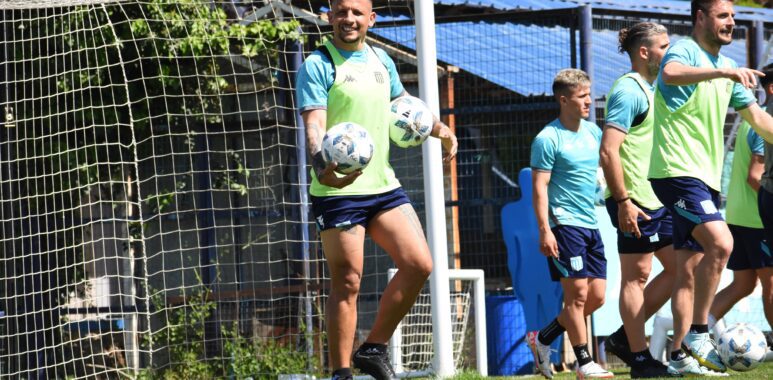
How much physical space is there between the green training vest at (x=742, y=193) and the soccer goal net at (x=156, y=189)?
217cm

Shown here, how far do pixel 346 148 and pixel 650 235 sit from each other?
2.74 meters

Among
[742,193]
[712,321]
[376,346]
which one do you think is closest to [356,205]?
[376,346]

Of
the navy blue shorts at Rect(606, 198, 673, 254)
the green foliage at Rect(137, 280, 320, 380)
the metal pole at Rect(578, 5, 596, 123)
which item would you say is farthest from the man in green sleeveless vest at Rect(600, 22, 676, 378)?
the green foliage at Rect(137, 280, 320, 380)

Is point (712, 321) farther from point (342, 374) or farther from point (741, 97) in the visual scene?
point (342, 374)

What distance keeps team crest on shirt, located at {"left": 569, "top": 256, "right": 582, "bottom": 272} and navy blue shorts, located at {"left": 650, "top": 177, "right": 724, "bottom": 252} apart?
785 millimetres

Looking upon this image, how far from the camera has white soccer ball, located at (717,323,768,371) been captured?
7133 millimetres

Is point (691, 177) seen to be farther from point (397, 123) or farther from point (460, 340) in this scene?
point (460, 340)

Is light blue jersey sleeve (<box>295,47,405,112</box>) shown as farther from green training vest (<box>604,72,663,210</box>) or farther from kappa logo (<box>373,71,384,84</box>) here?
green training vest (<box>604,72,663,210</box>)

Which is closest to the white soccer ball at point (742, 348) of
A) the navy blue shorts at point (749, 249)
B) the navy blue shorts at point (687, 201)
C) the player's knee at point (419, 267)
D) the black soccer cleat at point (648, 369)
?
the black soccer cleat at point (648, 369)

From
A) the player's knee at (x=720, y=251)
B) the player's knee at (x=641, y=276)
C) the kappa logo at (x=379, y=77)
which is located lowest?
the player's knee at (x=641, y=276)

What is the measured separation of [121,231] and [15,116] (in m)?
3.24

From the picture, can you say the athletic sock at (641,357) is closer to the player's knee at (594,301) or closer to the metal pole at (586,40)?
the player's knee at (594,301)

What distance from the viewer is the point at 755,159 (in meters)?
8.63

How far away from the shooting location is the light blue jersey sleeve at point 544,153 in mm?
7539
